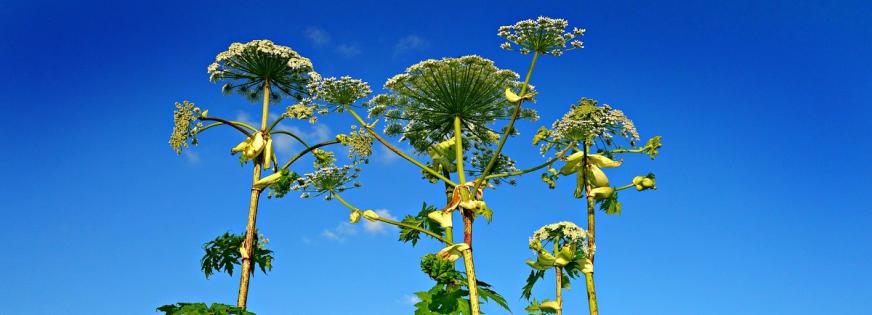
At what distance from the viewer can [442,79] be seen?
39.5 ft

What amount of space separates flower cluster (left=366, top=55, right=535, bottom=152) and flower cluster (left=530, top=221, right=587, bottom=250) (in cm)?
199

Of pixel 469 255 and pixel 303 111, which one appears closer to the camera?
pixel 469 255

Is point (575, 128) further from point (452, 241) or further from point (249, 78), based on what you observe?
point (249, 78)

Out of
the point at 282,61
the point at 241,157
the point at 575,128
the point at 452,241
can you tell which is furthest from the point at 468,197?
the point at 282,61

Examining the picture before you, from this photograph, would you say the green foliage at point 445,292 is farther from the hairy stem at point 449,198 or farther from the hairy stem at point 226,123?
the hairy stem at point 226,123

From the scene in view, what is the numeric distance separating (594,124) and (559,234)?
1955 millimetres

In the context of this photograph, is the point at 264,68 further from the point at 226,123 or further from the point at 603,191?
the point at 603,191

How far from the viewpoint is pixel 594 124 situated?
1252 cm

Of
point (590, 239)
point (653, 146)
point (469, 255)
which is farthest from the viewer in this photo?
point (653, 146)

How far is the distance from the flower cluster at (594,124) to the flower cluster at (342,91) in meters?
3.18

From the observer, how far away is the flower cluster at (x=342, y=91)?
40.7ft

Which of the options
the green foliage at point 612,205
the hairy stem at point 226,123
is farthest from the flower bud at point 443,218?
the hairy stem at point 226,123

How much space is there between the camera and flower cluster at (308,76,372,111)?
40.7ft

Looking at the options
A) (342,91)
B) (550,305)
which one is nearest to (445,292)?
(550,305)
